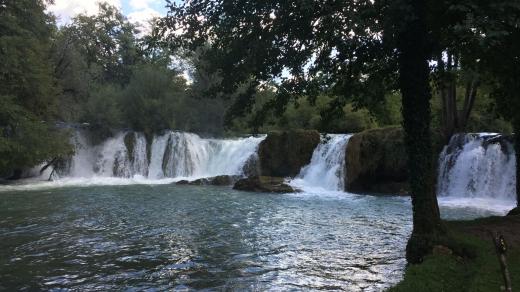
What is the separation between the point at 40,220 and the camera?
15.6m

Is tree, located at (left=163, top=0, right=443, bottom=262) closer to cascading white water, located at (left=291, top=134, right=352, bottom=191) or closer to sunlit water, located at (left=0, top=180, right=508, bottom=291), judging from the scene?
sunlit water, located at (left=0, top=180, right=508, bottom=291)

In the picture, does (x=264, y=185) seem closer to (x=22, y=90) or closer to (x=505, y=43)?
(x=22, y=90)

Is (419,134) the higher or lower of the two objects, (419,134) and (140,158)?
the lower

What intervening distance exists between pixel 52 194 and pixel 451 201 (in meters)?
18.6

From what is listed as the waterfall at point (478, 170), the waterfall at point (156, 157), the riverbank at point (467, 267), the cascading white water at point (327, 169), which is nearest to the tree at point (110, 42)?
the waterfall at point (156, 157)

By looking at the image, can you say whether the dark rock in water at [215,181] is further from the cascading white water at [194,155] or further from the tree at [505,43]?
the tree at [505,43]

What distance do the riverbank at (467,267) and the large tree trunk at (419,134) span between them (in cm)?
51

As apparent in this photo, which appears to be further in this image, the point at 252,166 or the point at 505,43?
the point at 252,166

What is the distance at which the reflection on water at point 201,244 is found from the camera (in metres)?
8.91

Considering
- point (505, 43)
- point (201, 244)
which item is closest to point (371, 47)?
point (505, 43)

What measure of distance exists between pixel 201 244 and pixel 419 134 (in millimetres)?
5938

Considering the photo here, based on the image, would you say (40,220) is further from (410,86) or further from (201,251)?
(410,86)

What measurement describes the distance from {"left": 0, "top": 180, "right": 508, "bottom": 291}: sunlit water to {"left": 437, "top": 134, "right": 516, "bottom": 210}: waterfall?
4.28 meters

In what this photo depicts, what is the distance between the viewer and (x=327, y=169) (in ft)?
95.3
